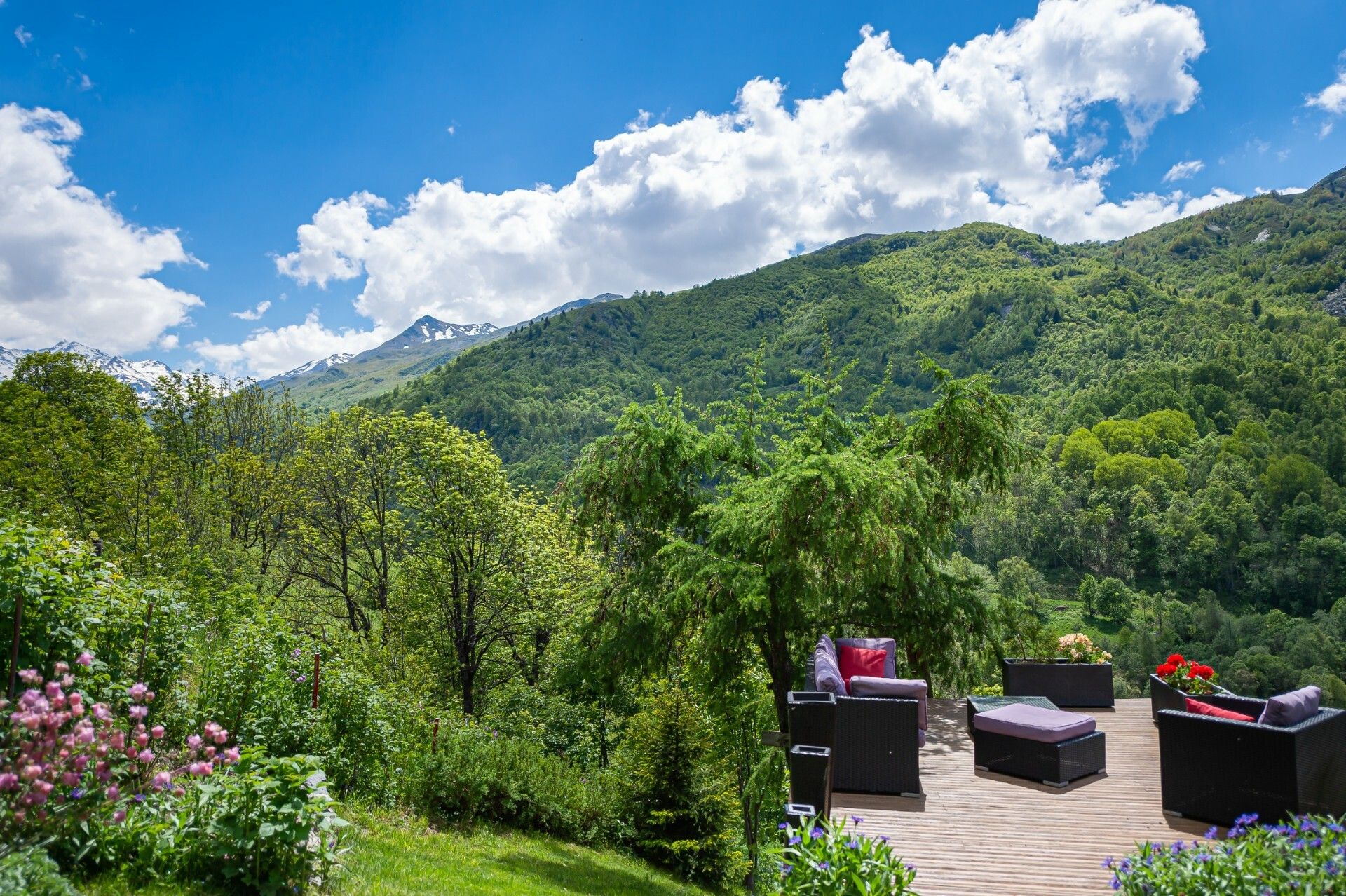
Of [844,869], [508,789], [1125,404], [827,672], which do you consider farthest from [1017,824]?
[1125,404]

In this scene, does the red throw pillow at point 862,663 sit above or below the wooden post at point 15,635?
below

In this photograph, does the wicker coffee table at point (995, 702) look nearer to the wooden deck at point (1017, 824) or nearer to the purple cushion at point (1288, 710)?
the wooden deck at point (1017, 824)

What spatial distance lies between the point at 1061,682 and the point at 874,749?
451cm

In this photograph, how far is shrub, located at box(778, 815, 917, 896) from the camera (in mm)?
3738

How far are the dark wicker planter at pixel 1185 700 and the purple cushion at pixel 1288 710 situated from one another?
2.00ft

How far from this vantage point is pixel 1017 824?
5844 mm

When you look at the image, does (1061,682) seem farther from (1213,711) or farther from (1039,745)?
(1039,745)

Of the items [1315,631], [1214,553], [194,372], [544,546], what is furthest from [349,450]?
[1214,553]

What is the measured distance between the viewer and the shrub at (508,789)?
29.4ft

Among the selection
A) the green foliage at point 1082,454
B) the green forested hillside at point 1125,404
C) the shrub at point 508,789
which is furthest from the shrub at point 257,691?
the green foliage at point 1082,454

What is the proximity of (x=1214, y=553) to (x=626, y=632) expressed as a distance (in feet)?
350

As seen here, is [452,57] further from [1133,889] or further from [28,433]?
[1133,889]

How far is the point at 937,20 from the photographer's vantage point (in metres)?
21.9

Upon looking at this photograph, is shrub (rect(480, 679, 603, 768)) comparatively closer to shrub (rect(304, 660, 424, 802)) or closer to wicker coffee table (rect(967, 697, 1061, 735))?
shrub (rect(304, 660, 424, 802))
